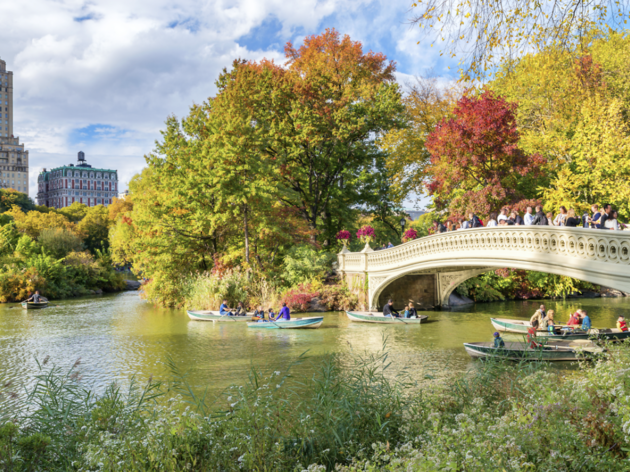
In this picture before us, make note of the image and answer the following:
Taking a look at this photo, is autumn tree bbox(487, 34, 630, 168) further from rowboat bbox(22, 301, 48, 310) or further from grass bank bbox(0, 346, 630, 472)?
rowboat bbox(22, 301, 48, 310)

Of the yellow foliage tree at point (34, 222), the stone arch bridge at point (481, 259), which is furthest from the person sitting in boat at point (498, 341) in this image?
the yellow foliage tree at point (34, 222)

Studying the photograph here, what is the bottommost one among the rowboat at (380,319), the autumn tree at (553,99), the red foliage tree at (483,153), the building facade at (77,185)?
the rowboat at (380,319)

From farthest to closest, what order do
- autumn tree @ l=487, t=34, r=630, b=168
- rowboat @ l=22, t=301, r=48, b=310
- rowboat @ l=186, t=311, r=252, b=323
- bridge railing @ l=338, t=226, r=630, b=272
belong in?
rowboat @ l=22, t=301, r=48, b=310 → autumn tree @ l=487, t=34, r=630, b=168 → rowboat @ l=186, t=311, r=252, b=323 → bridge railing @ l=338, t=226, r=630, b=272

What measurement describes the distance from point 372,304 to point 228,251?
863 centimetres

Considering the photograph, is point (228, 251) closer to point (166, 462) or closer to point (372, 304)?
point (372, 304)

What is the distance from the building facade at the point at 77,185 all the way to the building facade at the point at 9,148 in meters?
13.0

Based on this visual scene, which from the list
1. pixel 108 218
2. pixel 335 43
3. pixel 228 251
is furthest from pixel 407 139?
pixel 108 218

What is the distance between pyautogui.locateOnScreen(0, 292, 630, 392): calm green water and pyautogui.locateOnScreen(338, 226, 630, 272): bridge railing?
117 inches

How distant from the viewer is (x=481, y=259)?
1533cm

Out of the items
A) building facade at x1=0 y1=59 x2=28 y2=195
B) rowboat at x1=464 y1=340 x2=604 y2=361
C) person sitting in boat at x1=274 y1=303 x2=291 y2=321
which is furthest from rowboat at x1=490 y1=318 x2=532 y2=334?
building facade at x1=0 y1=59 x2=28 y2=195

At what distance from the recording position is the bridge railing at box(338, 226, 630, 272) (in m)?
10.1

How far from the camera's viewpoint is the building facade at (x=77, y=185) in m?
131

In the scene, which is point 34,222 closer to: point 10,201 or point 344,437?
point 10,201

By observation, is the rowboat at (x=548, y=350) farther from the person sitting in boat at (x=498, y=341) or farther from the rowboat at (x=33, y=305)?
the rowboat at (x=33, y=305)
